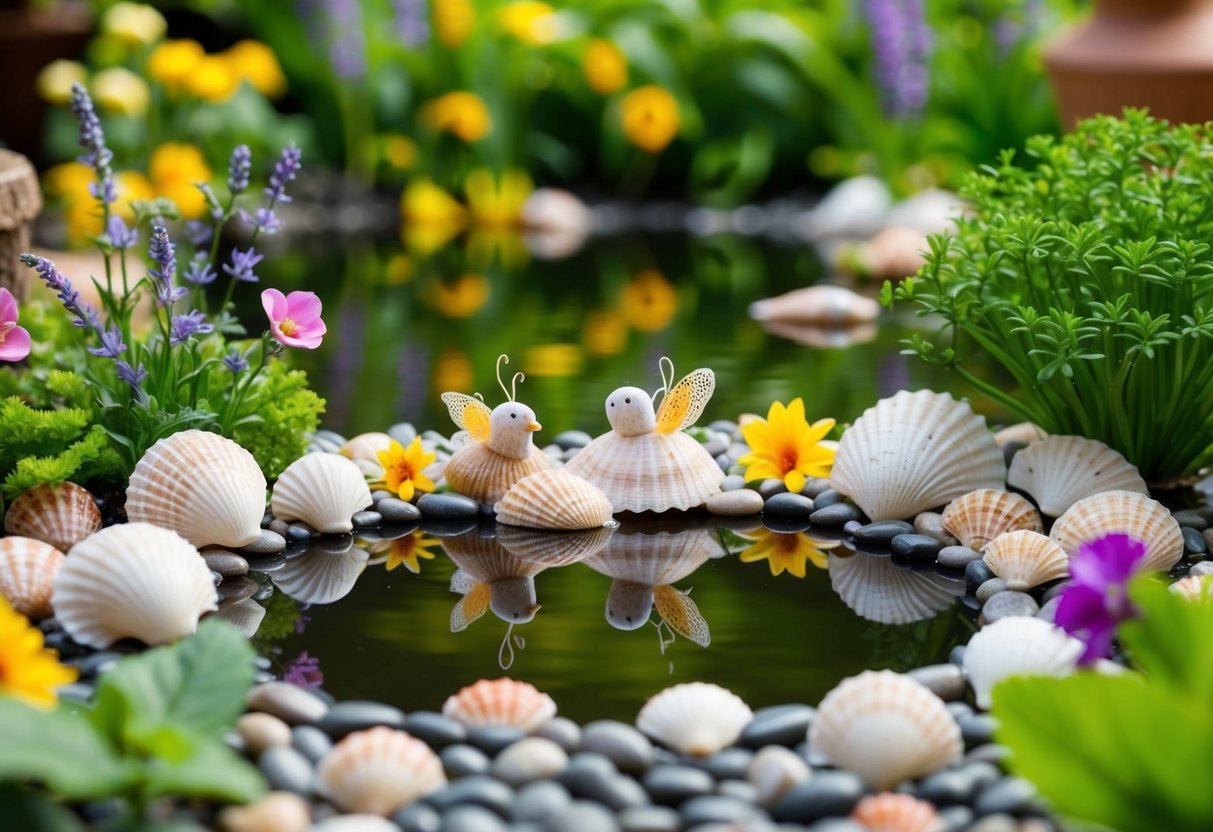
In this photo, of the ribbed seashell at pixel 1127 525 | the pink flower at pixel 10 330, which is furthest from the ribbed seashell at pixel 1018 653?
the pink flower at pixel 10 330

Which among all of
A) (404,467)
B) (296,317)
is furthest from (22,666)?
(404,467)

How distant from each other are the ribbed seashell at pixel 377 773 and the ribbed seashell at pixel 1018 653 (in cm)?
63

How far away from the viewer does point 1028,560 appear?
212 centimetres

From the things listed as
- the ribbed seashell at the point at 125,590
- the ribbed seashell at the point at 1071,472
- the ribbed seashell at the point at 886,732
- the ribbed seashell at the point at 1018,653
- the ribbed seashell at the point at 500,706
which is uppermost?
the ribbed seashell at the point at 1071,472

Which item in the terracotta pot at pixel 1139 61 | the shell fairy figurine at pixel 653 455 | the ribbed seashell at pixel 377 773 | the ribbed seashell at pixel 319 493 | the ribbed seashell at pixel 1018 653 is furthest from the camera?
the terracotta pot at pixel 1139 61

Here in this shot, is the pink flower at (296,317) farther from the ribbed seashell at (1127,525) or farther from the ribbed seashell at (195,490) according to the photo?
the ribbed seashell at (1127,525)

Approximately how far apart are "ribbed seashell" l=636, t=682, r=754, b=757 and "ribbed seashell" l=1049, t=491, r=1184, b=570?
685 millimetres

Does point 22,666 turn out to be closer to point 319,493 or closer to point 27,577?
point 27,577

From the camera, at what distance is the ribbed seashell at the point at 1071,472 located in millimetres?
2410

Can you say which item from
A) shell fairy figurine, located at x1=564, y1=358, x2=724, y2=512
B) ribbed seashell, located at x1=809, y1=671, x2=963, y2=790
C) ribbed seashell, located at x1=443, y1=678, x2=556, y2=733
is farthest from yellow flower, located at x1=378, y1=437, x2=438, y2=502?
ribbed seashell, located at x1=809, y1=671, x2=963, y2=790

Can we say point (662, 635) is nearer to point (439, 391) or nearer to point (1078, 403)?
point (1078, 403)

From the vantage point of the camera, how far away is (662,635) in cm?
207

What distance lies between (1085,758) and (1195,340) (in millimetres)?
1153

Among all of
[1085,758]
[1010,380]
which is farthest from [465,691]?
[1010,380]
